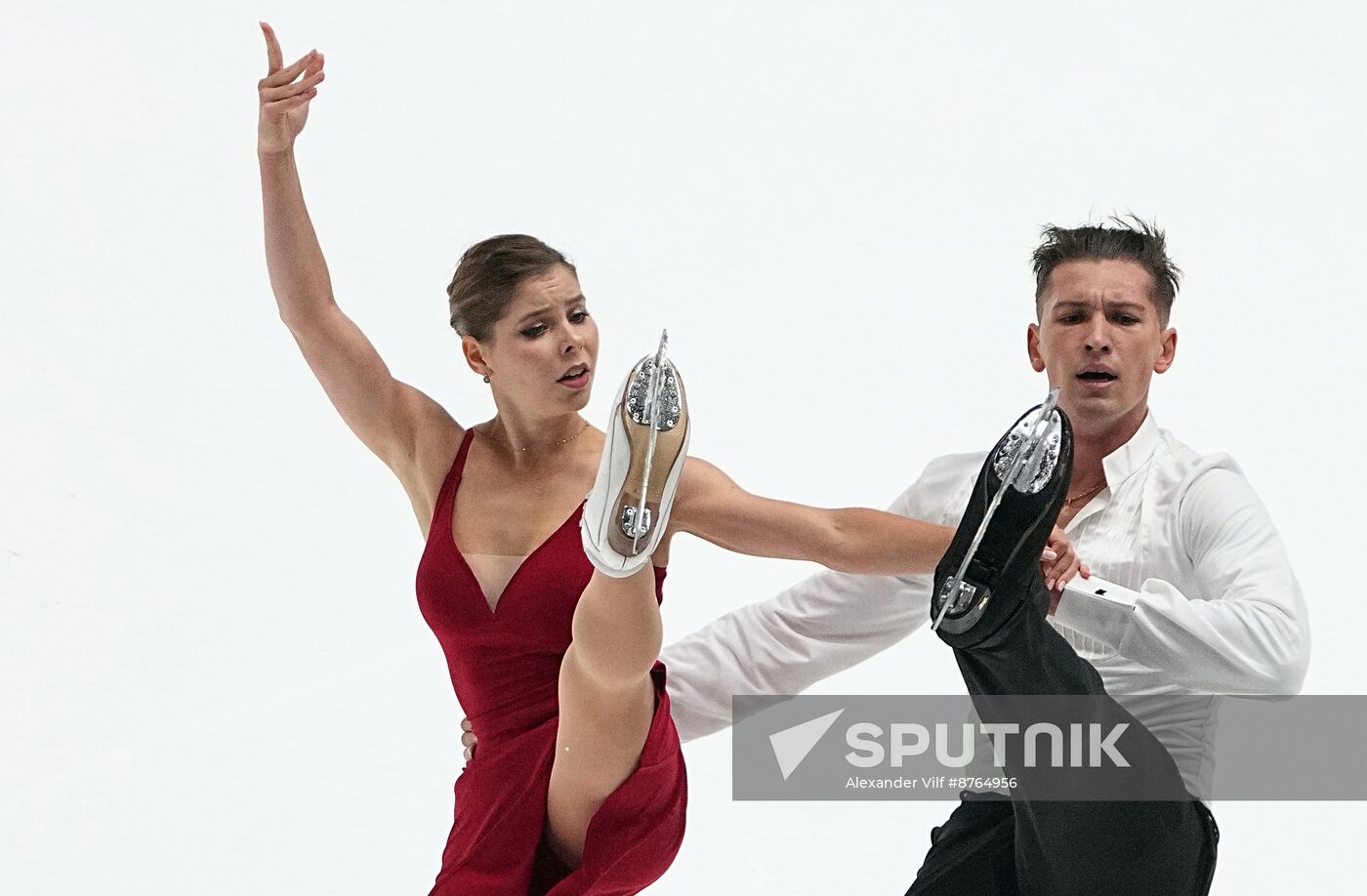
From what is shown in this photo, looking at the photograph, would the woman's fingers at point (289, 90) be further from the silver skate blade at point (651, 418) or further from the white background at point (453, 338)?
the white background at point (453, 338)

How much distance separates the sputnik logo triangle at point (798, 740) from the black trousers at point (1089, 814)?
857 mm

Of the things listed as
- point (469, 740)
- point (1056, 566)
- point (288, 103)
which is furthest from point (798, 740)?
point (288, 103)

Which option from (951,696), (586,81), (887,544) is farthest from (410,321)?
(887,544)

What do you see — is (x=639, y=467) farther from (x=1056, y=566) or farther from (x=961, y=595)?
(x=1056, y=566)

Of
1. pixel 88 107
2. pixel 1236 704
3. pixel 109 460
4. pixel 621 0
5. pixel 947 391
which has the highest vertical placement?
pixel 621 0

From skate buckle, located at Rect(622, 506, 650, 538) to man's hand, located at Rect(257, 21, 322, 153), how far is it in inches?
43.6

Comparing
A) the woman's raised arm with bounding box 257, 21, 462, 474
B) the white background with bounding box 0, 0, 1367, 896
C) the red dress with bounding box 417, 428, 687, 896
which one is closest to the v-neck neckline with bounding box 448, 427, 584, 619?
the red dress with bounding box 417, 428, 687, 896

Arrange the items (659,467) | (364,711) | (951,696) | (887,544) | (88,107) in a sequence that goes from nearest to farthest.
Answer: (659,467), (887,544), (951,696), (364,711), (88,107)

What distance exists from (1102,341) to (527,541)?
115 centimetres

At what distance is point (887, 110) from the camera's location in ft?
20.1

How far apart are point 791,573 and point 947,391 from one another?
0.76 metres

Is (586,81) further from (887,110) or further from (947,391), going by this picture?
(947,391)

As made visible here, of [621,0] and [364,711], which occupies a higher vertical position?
[621,0]

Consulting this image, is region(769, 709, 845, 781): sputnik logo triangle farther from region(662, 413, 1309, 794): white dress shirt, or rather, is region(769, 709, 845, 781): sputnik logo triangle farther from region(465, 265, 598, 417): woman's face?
region(465, 265, 598, 417): woman's face
